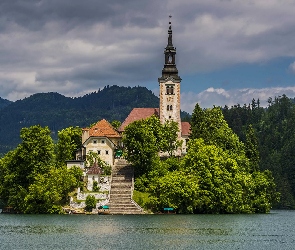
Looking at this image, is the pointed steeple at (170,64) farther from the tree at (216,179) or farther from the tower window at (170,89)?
the tree at (216,179)

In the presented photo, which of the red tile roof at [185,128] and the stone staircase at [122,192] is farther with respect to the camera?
the red tile roof at [185,128]

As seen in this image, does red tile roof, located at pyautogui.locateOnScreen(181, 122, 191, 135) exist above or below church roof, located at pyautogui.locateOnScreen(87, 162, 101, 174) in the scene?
above

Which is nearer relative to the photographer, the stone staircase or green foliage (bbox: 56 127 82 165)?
the stone staircase

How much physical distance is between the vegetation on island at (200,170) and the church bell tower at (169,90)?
4.79m

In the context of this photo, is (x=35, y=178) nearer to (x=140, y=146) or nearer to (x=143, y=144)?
(x=140, y=146)

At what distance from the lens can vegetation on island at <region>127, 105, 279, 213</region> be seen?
10575 cm

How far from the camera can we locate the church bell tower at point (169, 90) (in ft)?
422

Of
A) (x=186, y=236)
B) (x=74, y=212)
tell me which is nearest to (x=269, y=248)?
(x=186, y=236)

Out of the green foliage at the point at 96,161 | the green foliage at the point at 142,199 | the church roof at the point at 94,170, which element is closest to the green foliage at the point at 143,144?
the green foliage at the point at 96,161

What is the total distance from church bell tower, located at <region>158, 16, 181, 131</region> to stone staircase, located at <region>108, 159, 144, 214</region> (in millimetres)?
13851

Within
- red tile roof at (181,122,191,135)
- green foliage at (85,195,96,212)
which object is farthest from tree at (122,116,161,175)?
red tile roof at (181,122,191,135)

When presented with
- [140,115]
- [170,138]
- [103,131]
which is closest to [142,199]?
[170,138]

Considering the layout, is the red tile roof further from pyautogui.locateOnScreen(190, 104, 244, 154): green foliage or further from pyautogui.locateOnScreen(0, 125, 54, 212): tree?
pyautogui.locateOnScreen(0, 125, 54, 212): tree

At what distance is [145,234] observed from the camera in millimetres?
70062
